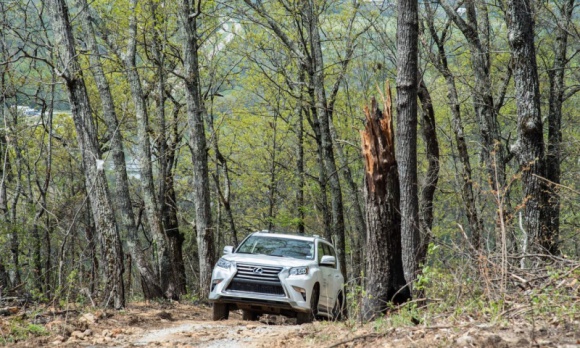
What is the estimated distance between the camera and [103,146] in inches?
1092

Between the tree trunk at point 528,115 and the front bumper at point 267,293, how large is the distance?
13.8 ft

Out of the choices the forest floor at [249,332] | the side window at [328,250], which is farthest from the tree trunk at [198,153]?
the forest floor at [249,332]

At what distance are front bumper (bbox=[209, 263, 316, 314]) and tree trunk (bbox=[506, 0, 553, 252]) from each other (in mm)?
4212

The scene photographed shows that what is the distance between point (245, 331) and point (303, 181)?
21.3 m

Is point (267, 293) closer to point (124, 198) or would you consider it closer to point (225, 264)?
point (225, 264)

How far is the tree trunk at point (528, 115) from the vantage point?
448 inches

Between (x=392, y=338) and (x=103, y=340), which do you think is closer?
(x=392, y=338)

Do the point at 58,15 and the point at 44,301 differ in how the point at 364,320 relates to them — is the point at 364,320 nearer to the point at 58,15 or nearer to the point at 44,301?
the point at 44,301

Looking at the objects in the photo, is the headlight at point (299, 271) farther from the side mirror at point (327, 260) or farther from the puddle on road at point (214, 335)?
the puddle on road at point (214, 335)

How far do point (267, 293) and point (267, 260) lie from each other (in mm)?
593

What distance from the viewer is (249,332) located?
30.3ft

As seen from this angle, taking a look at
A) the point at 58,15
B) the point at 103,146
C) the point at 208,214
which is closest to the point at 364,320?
the point at 58,15

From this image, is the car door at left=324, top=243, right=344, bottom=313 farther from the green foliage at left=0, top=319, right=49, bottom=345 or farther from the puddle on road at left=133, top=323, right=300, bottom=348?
the green foliage at left=0, top=319, right=49, bottom=345

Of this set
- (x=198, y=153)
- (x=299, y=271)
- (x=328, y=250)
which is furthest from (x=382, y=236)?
(x=198, y=153)
